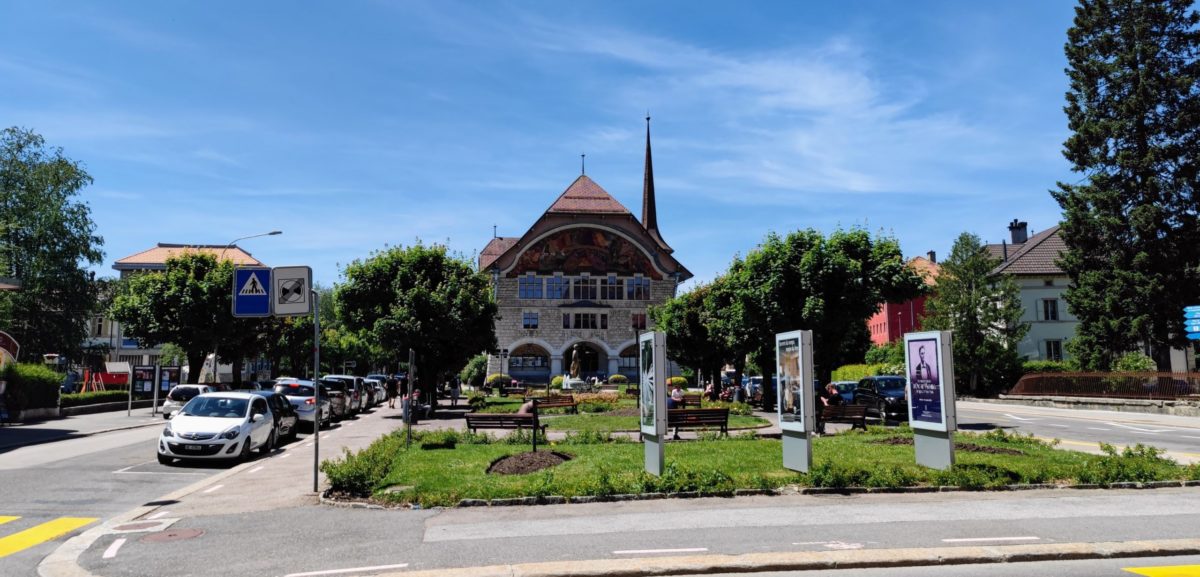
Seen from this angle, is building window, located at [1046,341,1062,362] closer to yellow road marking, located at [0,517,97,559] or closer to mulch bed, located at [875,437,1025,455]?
mulch bed, located at [875,437,1025,455]

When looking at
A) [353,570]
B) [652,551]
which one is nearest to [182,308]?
[353,570]

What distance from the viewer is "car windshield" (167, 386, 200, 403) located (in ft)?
94.4

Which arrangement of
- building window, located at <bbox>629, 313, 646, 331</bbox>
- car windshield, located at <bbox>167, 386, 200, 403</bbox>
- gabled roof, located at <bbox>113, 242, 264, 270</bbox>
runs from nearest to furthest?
1. car windshield, located at <bbox>167, 386, 200, 403</bbox>
2. building window, located at <bbox>629, 313, 646, 331</bbox>
3. gabled roof, located at <bbox>113, 242, 264, 270</bbox>

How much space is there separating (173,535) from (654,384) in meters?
6.41

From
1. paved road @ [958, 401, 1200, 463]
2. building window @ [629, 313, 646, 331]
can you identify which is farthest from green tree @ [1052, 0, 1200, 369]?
building window @ [629, 313, 646, 331]

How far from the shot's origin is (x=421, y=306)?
35.1 metres

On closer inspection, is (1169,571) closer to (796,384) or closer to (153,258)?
(796,384)

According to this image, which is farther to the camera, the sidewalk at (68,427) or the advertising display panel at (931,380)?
the sidewalk at (68,427)

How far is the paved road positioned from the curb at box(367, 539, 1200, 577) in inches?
370

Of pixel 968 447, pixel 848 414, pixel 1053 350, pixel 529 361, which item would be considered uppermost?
pixel 1053 350

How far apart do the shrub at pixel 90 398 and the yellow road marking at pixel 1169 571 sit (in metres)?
34.2

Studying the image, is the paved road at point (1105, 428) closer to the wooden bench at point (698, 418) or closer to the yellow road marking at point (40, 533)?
the wooden bench at point (698, 418)

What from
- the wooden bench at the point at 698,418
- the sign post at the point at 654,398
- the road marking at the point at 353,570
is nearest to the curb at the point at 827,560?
the road marking at the point at 353,570

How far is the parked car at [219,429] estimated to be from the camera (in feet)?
51.7
